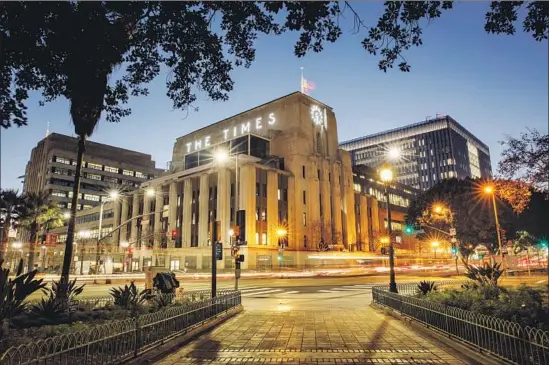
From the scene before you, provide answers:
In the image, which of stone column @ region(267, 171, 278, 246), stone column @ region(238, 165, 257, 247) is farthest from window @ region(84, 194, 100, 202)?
stone column @ region(267, 171, 278, 246)

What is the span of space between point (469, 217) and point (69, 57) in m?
51.5

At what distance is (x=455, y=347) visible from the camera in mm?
8578

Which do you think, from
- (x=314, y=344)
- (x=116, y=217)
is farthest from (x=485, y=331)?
(x=116, y=217)

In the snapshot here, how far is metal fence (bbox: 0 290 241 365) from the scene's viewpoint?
576 cm

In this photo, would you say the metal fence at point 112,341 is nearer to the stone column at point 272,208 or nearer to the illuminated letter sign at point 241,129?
the stone column at point 272,208

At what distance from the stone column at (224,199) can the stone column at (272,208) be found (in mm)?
6647

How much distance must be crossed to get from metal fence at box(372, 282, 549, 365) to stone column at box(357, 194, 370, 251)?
228ft

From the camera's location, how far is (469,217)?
49.4 m

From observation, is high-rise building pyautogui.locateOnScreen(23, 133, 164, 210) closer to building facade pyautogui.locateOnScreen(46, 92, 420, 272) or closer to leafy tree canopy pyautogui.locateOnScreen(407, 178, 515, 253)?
building facade pyautogui.locateOnScreen(46, 92, 420, 272)

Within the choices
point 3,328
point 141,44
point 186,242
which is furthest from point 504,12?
point 186,242

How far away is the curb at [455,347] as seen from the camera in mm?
7434

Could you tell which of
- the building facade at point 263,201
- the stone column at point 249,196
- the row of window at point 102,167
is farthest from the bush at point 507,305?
the row of window at point 102,167

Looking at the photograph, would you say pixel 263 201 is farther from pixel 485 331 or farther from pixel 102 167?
pixel 102 167

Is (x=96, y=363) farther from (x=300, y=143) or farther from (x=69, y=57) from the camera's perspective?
(x=300, y=143)
